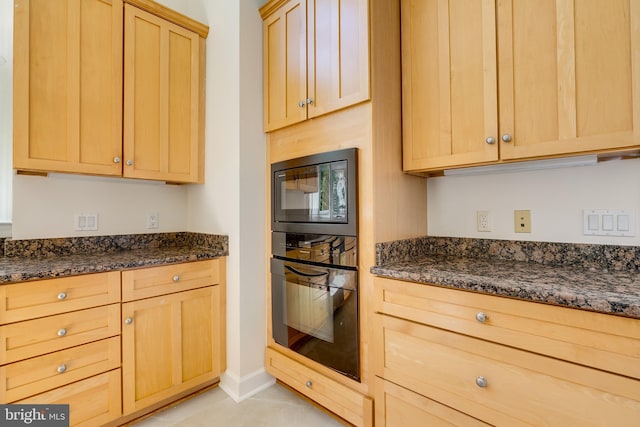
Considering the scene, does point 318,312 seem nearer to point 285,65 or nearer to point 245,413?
point 245,413

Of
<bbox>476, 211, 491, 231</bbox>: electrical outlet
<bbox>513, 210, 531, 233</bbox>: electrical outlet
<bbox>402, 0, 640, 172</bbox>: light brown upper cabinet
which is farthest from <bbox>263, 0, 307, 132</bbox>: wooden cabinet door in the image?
<bbox>513, 210, 531, 233</bbox>: electrical outlet

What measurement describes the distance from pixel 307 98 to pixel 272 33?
1.94ft

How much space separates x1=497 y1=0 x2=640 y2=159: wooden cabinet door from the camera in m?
1.00

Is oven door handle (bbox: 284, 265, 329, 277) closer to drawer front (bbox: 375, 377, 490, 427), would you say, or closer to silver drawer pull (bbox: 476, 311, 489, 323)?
drawer front (bbox: 375, 377, 490, 427)

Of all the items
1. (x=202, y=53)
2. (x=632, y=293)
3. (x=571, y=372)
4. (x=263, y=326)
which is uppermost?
(x=202, y=53)

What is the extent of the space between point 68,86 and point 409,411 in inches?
91.1

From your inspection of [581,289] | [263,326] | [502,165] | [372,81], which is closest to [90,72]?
[372,81]

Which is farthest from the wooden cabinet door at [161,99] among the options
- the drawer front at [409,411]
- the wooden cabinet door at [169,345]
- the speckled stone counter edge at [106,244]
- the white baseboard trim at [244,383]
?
the drawer front at [409,411]

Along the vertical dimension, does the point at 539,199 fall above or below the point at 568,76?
below

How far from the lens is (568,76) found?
1086mm

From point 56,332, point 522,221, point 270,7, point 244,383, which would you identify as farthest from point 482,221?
point 56,332

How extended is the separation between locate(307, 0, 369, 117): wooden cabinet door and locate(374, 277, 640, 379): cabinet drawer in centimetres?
94

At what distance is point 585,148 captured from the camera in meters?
1.07

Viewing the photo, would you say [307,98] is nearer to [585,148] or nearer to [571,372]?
[585,148]
